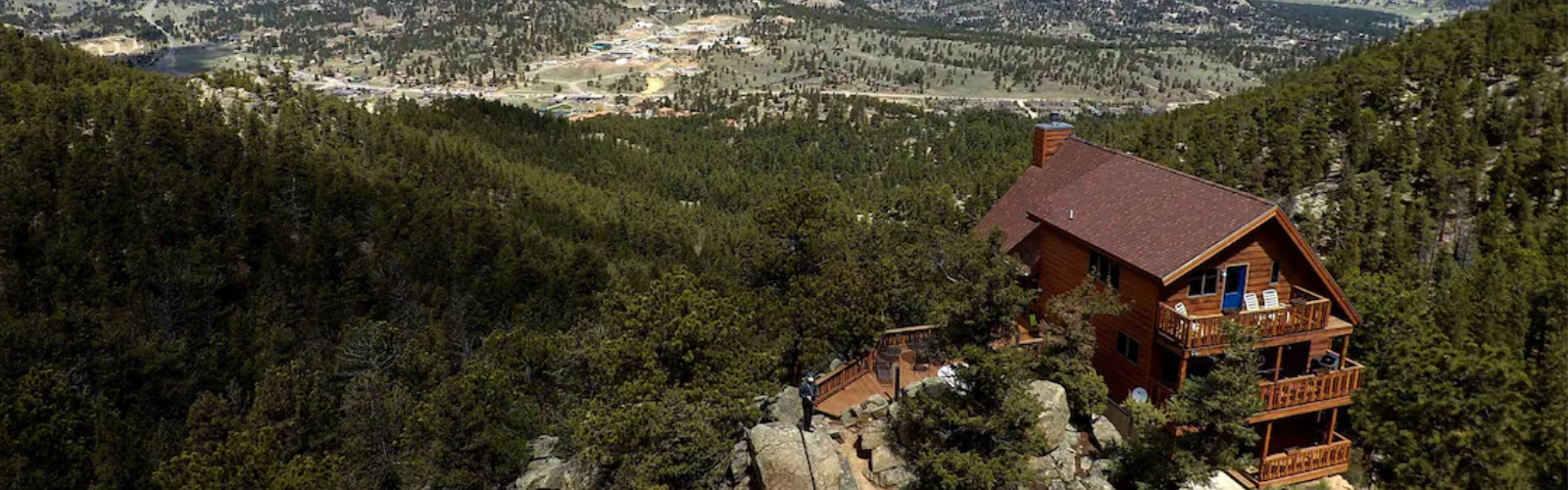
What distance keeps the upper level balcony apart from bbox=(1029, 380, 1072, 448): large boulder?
286 centimetres

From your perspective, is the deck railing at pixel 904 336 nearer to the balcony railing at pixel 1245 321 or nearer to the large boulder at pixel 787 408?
the large boulder at pixel 787 408

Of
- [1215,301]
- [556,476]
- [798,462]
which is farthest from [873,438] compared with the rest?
[556,476]

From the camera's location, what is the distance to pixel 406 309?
129 ft

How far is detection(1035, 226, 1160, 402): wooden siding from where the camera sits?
20469 millimetres

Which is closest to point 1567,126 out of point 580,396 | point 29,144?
point 580,396

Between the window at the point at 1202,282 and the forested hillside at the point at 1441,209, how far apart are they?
12.6 ft

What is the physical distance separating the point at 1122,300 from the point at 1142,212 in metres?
2.33

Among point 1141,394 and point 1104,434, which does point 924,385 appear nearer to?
point 1104,434

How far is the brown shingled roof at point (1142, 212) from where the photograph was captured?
19578 mm

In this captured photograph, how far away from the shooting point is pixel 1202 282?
20.2m

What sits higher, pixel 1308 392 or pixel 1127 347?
pixel 1127 347

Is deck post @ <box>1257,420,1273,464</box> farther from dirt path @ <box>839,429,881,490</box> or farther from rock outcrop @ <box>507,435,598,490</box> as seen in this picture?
rock outcrop @ <box>507,435,598,490</box>

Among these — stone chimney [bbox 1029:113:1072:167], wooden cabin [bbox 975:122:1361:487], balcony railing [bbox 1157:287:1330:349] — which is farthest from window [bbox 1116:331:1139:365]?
stone chimney [bbox 1029:113:1072:167]

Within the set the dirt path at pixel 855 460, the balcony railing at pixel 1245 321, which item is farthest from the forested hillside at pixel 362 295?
the balcony railing at pixel 1245 321
